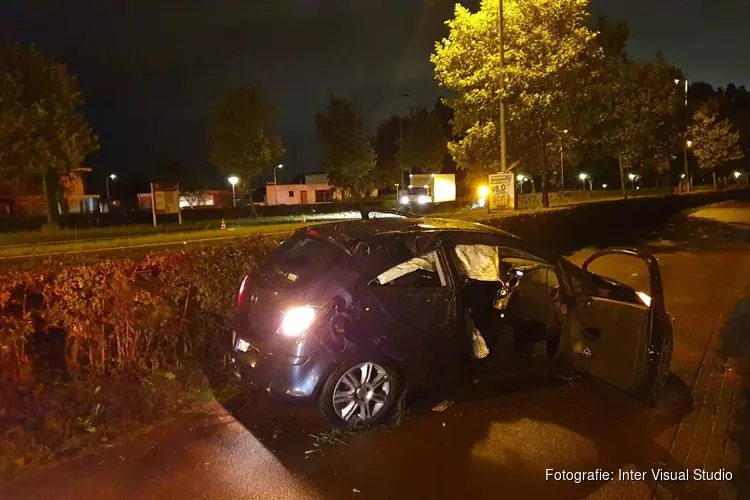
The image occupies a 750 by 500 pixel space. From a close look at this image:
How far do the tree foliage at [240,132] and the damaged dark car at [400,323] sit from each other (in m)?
34.7

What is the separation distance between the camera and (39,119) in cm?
2805

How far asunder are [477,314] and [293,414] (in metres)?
1.74

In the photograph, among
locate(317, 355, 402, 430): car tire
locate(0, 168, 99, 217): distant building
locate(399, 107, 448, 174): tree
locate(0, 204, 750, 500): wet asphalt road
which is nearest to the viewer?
Result: locate(0, 204, 750, 500): wet asphalt road

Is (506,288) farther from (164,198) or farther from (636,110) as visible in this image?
(164,198)

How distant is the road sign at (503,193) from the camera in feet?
51.2

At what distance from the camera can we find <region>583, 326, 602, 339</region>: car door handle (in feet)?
16.2

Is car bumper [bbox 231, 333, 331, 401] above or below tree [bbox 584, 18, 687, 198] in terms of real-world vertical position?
below

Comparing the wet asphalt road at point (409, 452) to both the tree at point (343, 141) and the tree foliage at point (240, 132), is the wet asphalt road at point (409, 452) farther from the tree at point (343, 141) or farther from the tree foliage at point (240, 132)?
the tree at point (343, 141)

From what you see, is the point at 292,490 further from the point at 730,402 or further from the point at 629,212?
the point at 629,212

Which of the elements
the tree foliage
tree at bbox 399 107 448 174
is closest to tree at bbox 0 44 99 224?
the tree foliage

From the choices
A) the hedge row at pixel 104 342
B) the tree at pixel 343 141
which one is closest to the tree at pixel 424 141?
the tree at pixel 343 141

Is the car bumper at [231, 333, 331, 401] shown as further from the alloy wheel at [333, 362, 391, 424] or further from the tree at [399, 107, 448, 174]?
the tree at [399, 107, 448, 174]

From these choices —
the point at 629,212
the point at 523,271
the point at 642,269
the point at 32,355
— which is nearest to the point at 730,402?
the point at 523,271

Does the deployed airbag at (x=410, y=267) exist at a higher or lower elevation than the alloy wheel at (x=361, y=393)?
higher
